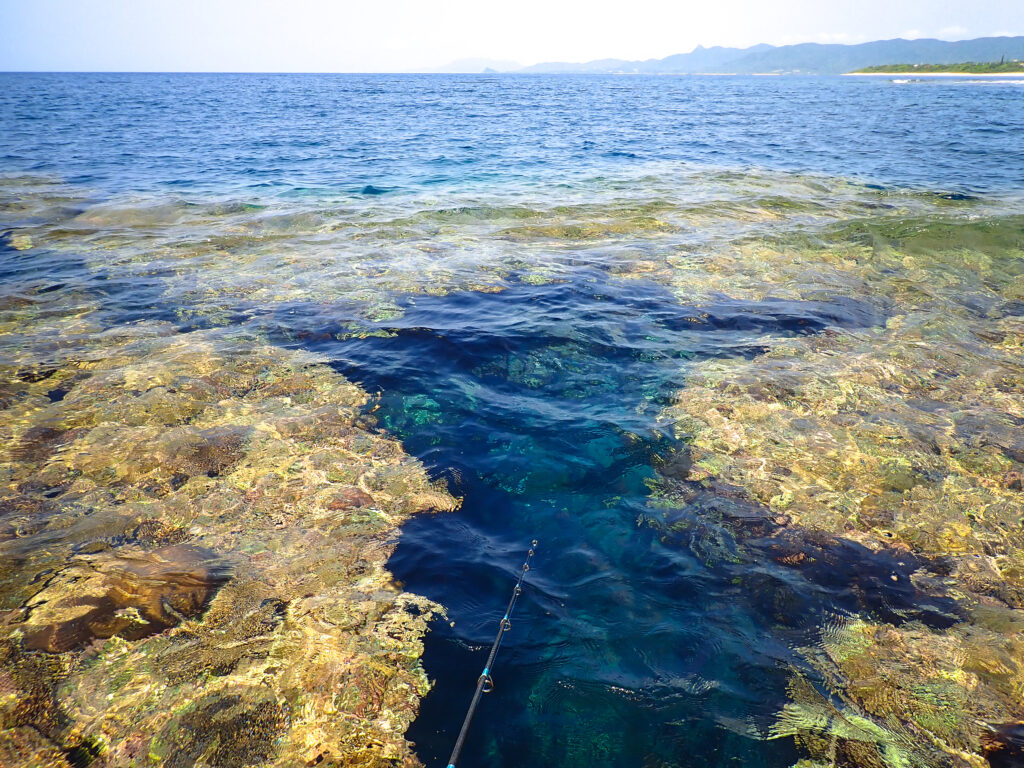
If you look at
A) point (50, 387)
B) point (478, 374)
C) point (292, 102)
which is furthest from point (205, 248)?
point (292, 102)

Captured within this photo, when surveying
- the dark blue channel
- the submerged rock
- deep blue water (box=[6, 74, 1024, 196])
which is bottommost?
the dark blue channel

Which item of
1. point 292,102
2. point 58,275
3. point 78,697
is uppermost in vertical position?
point 292,102

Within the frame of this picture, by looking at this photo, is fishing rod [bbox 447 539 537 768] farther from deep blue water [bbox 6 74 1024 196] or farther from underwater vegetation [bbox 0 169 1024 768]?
deep blue water [bbox 6 74 1024 196]

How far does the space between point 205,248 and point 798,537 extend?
1447 cm

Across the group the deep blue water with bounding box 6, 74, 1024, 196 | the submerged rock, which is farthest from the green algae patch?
the deep blue water with bounding box 6, 74, 1024, 196

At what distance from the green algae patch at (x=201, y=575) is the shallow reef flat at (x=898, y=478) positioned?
312cm

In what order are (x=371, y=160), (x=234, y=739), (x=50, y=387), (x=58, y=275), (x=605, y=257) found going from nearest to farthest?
(x=234, y=739) → (x=50, y=387) → (x=58, y=275) → (x=605, y=257) → (x=371, y=160)

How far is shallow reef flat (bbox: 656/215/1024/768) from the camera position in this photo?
3.74 meters

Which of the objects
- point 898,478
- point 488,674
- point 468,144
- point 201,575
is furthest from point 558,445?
point 468,144

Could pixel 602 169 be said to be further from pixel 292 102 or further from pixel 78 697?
pixel 292 102

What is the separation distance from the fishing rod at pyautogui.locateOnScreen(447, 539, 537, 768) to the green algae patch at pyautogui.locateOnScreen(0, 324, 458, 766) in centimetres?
40

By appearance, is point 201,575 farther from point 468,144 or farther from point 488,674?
point 468,144

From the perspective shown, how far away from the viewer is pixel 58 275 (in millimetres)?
11656

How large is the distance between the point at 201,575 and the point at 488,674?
2.70 metres
